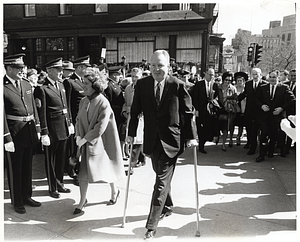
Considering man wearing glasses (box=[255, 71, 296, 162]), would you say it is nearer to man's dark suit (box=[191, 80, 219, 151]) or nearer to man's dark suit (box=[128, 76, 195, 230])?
man's dark suit (box=[191, 80, 219, 151])

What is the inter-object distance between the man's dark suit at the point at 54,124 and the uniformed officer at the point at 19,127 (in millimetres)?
175

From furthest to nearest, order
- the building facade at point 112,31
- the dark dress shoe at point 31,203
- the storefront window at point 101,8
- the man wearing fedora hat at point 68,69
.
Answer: the storefront window at point 101,8 < the building facade at point 112,31 < the man wearing fedora hat at point 68,69 < the dark dress shoe at point 31,203

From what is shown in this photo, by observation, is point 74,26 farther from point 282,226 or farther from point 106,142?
point 282,226

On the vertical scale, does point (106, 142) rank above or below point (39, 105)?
below

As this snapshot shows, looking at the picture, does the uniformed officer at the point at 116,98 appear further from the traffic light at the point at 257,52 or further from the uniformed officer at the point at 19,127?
the traffic light at the point at 257,52

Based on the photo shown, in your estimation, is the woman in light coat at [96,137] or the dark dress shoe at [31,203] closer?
the woman in light coat at [96,137]

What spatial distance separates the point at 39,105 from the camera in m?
4.07

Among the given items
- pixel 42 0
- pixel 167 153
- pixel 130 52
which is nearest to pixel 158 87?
pixel 167 153

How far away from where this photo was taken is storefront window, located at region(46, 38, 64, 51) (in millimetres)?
18172

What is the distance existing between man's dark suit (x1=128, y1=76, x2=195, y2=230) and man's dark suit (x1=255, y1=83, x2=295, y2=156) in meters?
3.25

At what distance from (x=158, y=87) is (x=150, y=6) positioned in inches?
560

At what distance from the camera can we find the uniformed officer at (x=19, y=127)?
11.9 feet

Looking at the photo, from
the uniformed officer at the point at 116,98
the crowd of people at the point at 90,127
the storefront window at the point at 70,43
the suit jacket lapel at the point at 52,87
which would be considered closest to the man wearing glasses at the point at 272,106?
the crowd of people at the point at 90,127

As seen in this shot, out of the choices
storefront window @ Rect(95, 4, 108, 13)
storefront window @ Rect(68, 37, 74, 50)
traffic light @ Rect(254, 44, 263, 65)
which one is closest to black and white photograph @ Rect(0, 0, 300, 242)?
traffic light @ Rect(254, 44, 263, 65)
